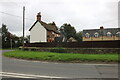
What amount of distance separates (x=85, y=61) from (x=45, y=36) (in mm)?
34356

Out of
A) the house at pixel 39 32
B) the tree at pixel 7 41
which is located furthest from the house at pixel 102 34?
the tree at pixel 7 41

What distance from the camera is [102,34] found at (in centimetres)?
6038

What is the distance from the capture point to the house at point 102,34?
58.8 meters

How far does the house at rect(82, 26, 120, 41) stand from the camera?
58750mm

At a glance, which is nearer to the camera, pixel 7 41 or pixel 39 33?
pixel 39 33

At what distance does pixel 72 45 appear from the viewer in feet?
97.5

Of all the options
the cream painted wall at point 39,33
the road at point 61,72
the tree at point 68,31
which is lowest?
the road at point 61,72

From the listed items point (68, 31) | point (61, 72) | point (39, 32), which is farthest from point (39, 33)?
point (68, 31)

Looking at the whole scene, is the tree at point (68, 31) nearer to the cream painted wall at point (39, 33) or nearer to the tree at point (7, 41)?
the tree at point (7, 41)

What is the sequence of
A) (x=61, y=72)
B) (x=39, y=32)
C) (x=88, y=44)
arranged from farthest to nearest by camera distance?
1. (x=39, y=32)
2. (x=88, y=44)
3. (x=61, y=72)

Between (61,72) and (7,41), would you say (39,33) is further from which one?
(61,72)

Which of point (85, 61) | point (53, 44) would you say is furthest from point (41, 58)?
point (53, 44)

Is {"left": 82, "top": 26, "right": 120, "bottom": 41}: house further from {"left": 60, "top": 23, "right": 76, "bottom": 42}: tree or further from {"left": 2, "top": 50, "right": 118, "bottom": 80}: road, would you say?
{"left": 2, "top": 50, "right": 118, "bottom": 80}: road

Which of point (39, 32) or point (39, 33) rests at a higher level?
point (39, 32)
